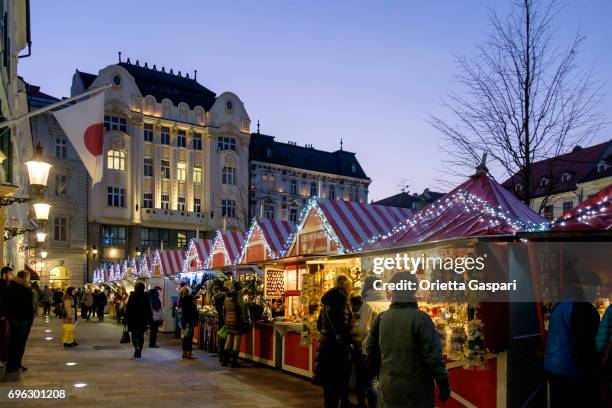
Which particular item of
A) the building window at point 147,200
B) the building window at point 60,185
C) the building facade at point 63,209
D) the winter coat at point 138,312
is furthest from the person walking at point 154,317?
the building window at point 147,200

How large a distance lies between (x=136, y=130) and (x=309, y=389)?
4515cm

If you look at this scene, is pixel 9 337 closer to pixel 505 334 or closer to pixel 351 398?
pixel 351 398

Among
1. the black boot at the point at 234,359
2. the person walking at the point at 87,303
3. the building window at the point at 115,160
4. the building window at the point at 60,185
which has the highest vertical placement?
the building window at the point at 115,160

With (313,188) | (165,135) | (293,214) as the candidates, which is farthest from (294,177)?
(165,135)

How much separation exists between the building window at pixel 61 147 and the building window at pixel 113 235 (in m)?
6.81

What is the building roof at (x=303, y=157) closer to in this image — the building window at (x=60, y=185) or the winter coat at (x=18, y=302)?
the building window at (x=60, y=185)

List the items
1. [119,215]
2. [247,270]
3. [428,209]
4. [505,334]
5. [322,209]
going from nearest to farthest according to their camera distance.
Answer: [505,334], [428,209], [322,209], [247,270], [119,215]

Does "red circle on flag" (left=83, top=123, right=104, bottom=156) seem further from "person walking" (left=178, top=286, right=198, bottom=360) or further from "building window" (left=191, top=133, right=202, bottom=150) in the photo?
"building window" (left=191, top=133, right=202, bottom=150)

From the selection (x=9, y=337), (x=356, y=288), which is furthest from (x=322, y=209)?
(x=9, y=337)

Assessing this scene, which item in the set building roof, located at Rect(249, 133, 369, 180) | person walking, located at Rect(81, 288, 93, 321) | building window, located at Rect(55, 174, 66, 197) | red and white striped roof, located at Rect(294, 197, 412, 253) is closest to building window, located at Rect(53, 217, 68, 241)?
building window, located at Rect(55, 174, 66, 197)

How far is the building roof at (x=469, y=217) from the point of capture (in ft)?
22.8

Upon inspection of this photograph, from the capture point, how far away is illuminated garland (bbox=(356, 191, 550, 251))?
6871 millimetres

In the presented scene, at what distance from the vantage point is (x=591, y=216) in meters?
5.92

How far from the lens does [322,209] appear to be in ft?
38.3
